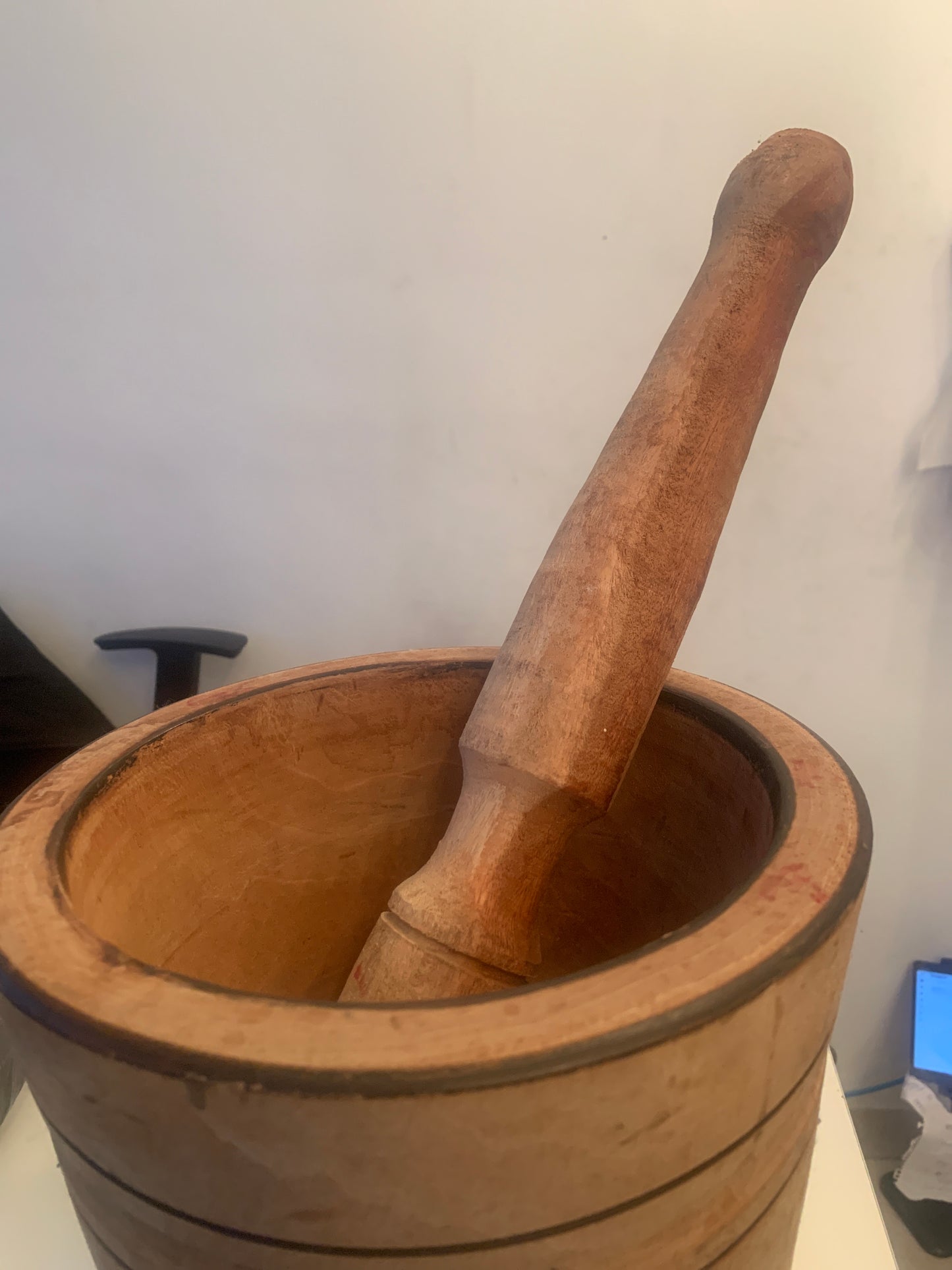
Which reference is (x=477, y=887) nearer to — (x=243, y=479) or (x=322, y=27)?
(x=243, y=479)

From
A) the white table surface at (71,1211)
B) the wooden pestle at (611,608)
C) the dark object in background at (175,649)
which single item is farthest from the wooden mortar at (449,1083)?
the dark object in background at (175,649)

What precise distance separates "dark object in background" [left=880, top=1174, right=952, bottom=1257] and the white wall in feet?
1.96

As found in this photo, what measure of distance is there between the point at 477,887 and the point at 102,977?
0.20 metres

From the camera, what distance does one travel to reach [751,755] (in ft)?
1.35

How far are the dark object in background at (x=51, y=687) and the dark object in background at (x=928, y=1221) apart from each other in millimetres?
1011

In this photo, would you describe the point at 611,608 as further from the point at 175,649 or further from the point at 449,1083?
the point at 175,649

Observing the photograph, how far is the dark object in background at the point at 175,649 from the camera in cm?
78

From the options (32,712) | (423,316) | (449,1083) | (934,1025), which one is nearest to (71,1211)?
(32,712)

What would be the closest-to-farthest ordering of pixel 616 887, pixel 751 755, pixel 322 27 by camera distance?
pixel 751 755 → pixel 616 887 → pixel 322 27

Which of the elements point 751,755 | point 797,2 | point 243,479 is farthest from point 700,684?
point 797,2

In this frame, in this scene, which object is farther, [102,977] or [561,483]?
[561,483]

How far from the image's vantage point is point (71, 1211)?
56 centimetres

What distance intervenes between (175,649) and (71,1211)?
0.44 m

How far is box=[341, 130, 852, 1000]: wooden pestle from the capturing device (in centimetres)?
41
